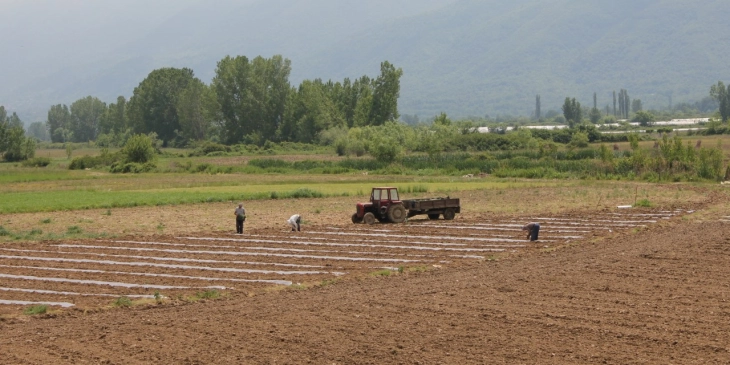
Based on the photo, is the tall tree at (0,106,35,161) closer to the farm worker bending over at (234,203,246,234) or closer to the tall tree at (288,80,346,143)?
the tall tree at (288,80,346,143)

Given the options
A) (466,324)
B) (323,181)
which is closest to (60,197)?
(323,181)

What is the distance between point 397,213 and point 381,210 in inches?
22.2

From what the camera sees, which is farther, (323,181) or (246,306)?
(323,181)

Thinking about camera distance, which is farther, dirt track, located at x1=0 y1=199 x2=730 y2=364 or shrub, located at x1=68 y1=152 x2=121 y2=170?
shrub, located at x1=68 y1=152 x2=121 y2=170

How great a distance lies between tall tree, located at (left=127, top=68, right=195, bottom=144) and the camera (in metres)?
148

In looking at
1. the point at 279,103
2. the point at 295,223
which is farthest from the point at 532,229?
the point at 279,103

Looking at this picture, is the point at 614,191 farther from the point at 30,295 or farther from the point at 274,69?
the point at 274,69

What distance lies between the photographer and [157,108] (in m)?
148

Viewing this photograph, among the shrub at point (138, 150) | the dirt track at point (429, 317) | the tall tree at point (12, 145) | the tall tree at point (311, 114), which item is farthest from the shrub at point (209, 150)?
the dirt track at point (429, 317)

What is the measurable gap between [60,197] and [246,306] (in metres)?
35.8

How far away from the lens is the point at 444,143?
334ft

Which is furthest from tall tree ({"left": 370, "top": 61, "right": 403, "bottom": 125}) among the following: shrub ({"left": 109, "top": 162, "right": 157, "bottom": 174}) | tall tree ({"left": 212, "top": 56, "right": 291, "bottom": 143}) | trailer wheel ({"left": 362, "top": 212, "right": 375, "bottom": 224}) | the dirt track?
the dirt track

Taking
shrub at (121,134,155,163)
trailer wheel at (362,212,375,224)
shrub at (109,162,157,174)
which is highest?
shrub at (121,134,155,163)

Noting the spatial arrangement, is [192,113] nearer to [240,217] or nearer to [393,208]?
[393,208]
